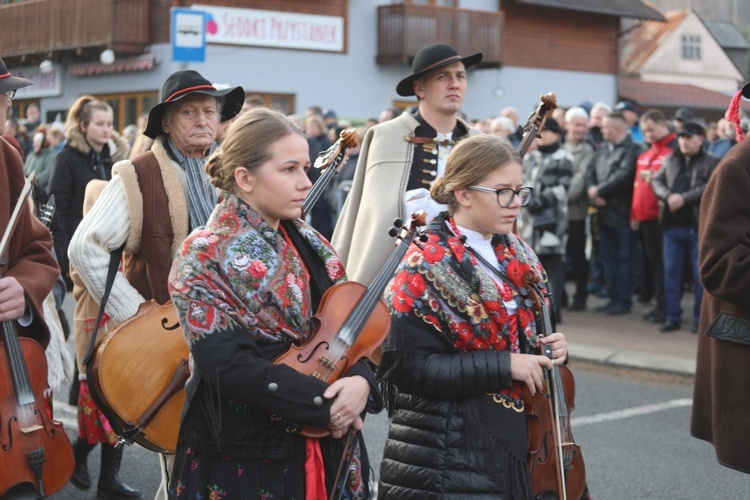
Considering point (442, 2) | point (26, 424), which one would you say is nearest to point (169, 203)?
point (26, 424)

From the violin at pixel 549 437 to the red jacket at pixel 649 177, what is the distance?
8193 mm

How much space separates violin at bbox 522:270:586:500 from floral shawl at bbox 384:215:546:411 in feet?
0.16

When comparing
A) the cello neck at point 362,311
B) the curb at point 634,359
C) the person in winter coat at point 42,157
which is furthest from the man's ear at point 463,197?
the person in winter coat at point 42,157

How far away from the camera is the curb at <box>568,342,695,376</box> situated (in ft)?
30.6

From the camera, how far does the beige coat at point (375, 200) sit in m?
5.59

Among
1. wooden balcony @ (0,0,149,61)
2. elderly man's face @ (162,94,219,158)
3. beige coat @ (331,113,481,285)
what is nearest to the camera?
elderly man's face @ (162,94,219,158)

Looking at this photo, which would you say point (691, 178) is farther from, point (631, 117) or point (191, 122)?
point (191, 122)

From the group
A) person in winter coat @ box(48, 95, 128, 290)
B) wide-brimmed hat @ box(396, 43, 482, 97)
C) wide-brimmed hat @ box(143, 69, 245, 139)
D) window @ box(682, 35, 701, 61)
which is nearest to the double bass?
wide-brimmed hat @ box(143, 69, 245, 139)

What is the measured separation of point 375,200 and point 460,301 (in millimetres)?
2099

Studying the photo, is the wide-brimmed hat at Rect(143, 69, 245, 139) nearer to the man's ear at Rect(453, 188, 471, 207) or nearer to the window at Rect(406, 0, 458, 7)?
the man's ear at Rect(453, 188, 471, 207)

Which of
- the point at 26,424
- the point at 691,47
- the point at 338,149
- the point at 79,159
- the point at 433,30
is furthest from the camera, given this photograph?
the point at 691,47

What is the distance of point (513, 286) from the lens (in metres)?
3.76

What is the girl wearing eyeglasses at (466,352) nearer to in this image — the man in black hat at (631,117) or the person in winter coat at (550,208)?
the person in winter coat at (550,208)

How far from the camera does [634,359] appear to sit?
9688 millimetres
